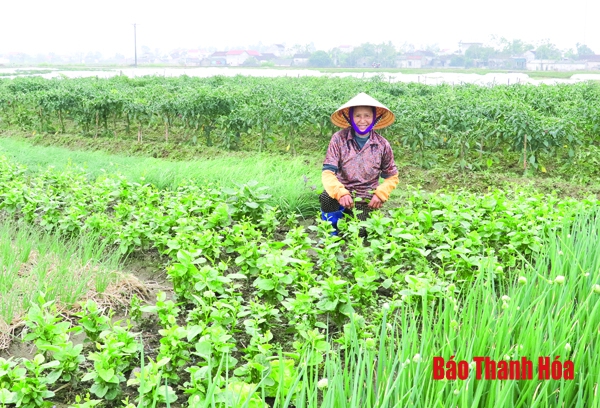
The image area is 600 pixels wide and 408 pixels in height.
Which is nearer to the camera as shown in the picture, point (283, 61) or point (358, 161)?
point (358, 161)

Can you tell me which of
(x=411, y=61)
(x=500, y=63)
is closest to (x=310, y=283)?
(x=500, y=63)

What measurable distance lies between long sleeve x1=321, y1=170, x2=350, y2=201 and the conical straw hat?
52 cm

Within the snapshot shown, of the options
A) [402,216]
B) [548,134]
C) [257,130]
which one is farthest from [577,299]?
[257,130]

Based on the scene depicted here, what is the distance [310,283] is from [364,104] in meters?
1.75

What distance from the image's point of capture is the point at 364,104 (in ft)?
14.9

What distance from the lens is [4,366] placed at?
236cm

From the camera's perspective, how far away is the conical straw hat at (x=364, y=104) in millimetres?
4551

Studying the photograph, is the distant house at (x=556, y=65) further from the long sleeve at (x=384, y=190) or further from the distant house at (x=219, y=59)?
the long sleeve at (x=384, y=190)

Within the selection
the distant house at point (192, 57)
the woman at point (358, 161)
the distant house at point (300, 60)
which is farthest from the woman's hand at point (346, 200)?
the distant house at point (192, 57)

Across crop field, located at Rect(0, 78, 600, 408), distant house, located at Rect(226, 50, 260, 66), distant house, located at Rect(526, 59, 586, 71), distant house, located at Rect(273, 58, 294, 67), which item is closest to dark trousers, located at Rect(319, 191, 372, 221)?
crop field, located at Rect(0, 78, 600, 408)

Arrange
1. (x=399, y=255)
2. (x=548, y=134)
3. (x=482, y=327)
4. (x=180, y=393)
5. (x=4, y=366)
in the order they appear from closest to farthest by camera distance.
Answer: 1. (x=482, y=327)
2. (x=4, y=366)
3. (x=180, y=393)
4. (x=399, y=255)
5. (x=548, y=134)

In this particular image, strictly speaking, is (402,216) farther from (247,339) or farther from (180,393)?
(180,393)

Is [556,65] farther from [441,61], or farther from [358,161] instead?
[358,161]

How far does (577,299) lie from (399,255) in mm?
1301
